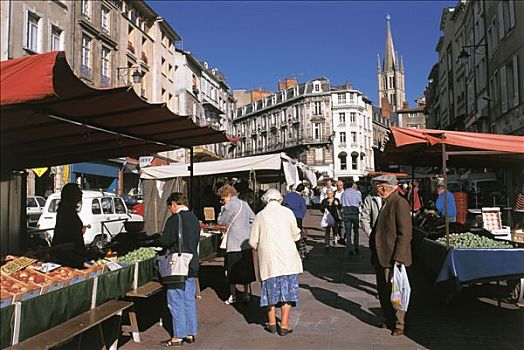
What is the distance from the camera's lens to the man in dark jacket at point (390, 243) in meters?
5.46

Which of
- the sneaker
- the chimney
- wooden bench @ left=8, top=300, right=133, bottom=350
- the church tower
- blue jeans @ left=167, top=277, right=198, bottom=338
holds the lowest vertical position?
the sneaker

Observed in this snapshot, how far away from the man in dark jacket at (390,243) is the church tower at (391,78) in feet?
425

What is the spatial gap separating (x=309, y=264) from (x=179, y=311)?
581 cm

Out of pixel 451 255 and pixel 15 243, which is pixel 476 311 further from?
pixel 15 243

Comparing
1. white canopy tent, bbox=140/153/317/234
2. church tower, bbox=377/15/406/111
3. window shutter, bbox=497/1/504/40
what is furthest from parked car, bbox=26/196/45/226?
church tower, bbox=377/15/406/111

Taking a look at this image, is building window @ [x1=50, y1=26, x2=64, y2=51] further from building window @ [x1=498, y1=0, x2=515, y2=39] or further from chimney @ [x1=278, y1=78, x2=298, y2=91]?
chimney @ [x1=278, y1=78, x2=298, y2=91]

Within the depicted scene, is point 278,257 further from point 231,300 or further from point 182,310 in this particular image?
point 231,300

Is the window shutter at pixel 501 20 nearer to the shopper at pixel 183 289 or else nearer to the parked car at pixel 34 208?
the parked car at pixel 34 208

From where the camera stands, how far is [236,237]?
7.21 m

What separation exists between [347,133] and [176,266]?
72.2 meters

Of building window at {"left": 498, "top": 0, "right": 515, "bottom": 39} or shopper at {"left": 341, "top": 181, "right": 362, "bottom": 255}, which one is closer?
shopper at {"left": 341, "top": 181, "right": 362, "bottom": 255}

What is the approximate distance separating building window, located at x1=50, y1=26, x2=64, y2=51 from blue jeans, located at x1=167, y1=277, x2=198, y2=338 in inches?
814

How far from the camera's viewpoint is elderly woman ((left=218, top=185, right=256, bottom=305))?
23.4 ft

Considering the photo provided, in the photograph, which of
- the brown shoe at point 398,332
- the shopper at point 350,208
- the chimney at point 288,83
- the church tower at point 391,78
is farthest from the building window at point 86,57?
the church tower at point 391,78
